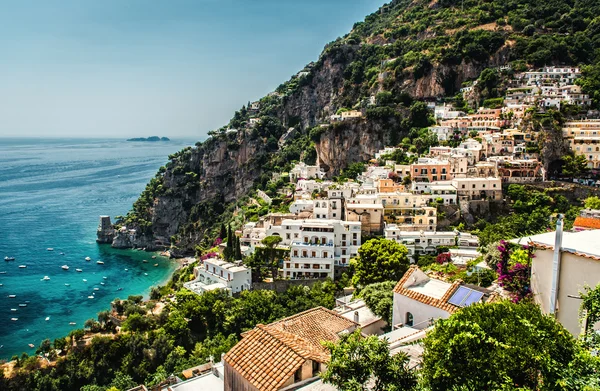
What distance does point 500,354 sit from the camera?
6.51 meters

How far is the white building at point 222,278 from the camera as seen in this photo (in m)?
36.0

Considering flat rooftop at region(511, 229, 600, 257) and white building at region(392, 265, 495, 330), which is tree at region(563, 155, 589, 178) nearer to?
white building at region(392, 265, 495, 330)

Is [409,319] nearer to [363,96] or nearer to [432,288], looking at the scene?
[432,288]

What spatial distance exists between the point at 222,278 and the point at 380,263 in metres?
14.0

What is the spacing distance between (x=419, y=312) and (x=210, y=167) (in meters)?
84.0

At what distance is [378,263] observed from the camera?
30141 mm

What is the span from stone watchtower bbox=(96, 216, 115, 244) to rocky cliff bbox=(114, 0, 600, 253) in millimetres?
3008

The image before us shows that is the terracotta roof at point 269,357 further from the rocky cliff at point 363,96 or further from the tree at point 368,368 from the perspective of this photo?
the rocky cliff at point 363,96

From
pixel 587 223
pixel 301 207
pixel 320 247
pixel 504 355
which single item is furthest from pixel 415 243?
pixel 504 355

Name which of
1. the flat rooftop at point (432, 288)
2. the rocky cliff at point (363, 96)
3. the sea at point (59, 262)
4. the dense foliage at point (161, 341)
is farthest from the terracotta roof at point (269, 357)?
the rocky cliff at point (363, 96)

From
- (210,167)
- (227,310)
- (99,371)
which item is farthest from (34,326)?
(210,167)

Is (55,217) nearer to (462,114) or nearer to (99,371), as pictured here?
(99,371)

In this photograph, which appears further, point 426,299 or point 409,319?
point 409,319

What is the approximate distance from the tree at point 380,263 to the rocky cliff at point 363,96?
26671 millimetres
